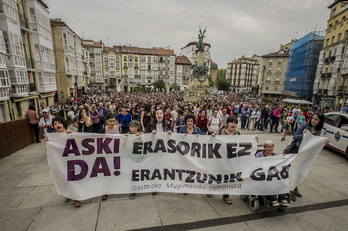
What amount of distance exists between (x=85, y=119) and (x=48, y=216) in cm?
287

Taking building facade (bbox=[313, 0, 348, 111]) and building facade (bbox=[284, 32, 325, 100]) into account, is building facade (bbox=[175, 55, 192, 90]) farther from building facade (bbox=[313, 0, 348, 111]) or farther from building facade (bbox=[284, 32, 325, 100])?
building facade (bbox=[313, 0, 348, 111])

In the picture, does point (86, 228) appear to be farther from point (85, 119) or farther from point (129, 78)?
point (129, 78)

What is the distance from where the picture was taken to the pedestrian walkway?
3203 millimetres

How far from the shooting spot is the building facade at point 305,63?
1551 inches

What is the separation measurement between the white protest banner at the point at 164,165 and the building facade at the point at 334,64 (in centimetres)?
3597

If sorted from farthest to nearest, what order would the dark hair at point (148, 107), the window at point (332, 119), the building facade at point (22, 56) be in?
the building facade at point (22, 56) < the window at point (332, 119) < the dark hair at point (148, 107)

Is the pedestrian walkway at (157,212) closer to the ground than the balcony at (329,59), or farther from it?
closer to the ground

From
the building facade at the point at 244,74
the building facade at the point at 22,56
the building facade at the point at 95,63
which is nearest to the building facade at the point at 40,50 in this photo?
the building facade at the point at 22,56

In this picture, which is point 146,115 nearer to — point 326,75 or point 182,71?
point 326,75

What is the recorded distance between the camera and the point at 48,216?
3.34 meters

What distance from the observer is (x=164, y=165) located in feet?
12.4

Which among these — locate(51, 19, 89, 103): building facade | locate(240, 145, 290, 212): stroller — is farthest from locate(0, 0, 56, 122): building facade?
locate(240, 145, 290, 212): stroller

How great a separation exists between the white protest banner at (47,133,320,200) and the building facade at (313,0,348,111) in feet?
118

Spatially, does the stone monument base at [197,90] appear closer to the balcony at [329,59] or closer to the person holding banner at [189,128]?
the person holding banner at [189,128]
